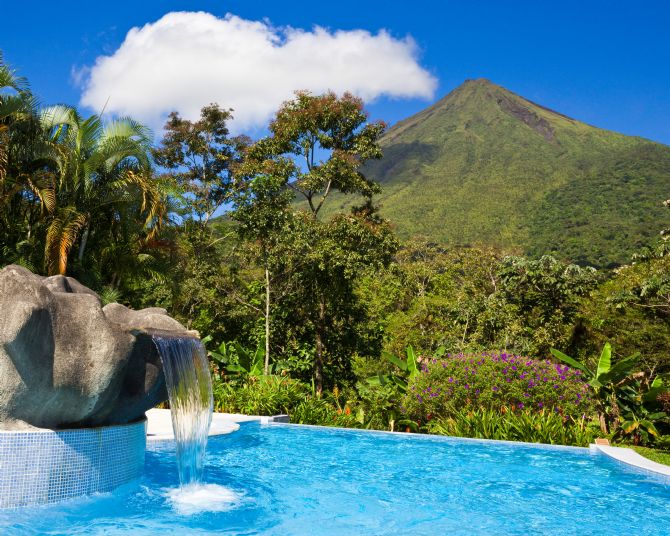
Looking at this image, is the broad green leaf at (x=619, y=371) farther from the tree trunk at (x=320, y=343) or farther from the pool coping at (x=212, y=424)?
the tree trunk at (x=320, y=343)

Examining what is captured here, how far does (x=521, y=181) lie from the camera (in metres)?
71.4

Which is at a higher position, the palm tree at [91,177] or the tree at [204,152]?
the tree at [204,152]

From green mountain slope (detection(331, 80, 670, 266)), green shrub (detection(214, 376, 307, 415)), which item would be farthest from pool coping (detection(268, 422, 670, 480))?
green mountain slope (detection(331, 80, 670, 266))

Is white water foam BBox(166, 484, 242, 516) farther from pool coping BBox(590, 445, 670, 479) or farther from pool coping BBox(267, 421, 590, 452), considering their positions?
pool coping BBox(590, 445, 670, 479)

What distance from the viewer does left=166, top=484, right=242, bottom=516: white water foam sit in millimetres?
Answer: 6383

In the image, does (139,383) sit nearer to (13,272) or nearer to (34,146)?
(13,272)

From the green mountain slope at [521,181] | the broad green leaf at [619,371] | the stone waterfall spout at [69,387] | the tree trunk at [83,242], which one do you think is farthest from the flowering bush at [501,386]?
the green mountain slope at [521,181]

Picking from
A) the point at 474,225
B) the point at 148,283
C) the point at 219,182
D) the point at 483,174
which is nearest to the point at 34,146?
the point at 148,283

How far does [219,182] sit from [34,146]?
1200cm

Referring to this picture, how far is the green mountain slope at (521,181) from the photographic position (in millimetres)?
50594

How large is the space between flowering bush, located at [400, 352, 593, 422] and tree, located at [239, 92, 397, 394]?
4806mm

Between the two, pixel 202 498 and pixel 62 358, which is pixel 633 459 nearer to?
pixel 202 498

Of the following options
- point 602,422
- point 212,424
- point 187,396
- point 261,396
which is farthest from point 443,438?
point 187,396

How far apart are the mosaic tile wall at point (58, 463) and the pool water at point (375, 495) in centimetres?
13
